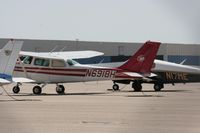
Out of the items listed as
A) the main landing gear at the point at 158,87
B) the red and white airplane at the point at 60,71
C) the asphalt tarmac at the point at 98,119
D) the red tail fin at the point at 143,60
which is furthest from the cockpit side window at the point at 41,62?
the asphalt tarmac at the point at 98,119

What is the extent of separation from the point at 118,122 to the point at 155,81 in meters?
24.1

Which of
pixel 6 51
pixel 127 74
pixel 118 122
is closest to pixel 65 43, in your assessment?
pixel 127 74

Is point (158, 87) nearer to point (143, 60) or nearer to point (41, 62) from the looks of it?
point (143, 60)

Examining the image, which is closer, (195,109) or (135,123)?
(135,123)

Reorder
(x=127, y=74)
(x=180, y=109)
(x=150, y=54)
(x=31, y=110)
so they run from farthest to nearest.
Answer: (x=150, y=54) → (x=127, y=74) → (x=180, y=109) → (x=31, y=110)

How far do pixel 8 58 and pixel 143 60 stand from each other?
1226 centimetres

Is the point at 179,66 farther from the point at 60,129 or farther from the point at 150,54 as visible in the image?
the point at 60,129

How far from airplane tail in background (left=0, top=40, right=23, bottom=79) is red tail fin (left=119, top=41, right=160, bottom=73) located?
32.9ft

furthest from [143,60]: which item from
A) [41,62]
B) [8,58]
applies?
[8,58]

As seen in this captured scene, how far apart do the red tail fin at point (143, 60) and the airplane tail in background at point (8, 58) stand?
10.0m

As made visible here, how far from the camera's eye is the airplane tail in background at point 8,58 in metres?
24.9

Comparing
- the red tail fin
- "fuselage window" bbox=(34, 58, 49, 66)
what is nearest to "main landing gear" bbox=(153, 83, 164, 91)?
the red tail fin

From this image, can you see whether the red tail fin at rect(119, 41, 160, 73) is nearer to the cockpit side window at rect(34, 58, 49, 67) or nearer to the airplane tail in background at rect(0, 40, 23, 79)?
the cockpit side window at rect(34, 58, 49, 67)

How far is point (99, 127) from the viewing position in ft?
49.0
